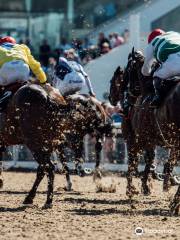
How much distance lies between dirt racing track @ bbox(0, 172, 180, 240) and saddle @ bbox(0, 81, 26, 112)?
4.22 feet

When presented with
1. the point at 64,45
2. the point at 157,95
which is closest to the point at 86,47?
the point at 64,45

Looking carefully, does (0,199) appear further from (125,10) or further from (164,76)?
(125,10)

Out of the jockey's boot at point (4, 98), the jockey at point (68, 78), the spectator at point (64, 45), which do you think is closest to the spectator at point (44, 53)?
the spectator at point (64, 45)

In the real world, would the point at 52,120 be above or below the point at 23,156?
above

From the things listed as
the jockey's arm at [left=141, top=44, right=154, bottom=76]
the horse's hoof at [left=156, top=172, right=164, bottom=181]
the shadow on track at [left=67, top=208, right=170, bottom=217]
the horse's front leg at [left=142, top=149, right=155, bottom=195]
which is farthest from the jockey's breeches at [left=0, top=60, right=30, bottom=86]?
the horse's hoof at [left=156, top=172, right=164, bottom=181]

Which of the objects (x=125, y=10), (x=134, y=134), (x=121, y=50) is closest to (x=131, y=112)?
(x=134, y=134)

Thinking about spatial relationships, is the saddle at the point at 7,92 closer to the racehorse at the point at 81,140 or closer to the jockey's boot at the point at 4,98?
the jockey's boot at the point at 4,98

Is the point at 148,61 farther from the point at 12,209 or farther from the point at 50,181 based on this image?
the point at 12,209

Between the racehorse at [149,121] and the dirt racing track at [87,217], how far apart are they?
0.45 meters

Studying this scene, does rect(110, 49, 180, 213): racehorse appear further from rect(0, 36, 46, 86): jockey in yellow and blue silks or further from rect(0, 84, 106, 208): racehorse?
rect(0, 36, 46, 86): jockey in yellow and blue silks

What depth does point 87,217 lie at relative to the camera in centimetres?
877

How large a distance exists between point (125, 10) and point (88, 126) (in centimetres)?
1070

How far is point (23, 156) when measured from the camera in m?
17.4

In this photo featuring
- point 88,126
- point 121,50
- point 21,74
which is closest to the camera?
point 21,74
